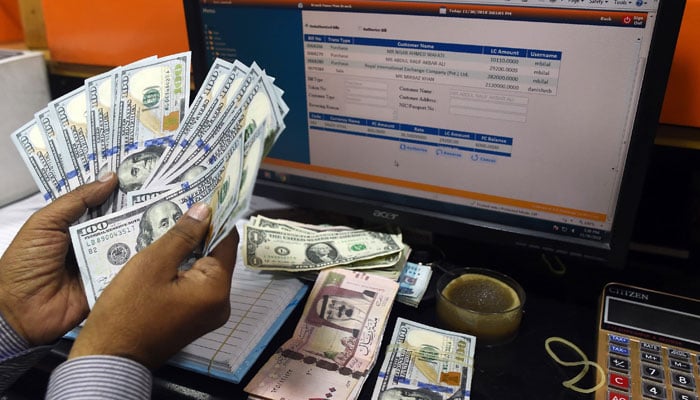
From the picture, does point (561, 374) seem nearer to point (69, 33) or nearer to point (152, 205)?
point (152, 205)

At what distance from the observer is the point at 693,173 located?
753 millimetres

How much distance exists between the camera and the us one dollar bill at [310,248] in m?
0.80

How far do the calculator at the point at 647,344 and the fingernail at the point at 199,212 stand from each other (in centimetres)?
46

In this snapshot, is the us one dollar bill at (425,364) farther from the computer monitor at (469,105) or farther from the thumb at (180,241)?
the thumb at (180,241)

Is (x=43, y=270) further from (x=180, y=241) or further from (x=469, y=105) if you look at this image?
(x=469, y=105)

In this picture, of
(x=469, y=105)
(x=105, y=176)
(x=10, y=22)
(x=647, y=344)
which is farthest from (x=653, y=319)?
(x=10, y=22)

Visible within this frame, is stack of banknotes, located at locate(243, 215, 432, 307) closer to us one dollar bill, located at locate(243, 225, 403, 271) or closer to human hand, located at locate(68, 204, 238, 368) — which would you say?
us one dollar bill, located at locate(243, 225, 403, 271)

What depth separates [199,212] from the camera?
57cm

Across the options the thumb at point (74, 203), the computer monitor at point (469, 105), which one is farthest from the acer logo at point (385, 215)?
the thumb at point (74, 203)

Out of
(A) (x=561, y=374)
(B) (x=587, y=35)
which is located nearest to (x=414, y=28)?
(B) (x=587, y=35)

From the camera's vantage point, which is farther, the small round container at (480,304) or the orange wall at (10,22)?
the orange wall at (10,22)

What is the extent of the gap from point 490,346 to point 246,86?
1.44 feet

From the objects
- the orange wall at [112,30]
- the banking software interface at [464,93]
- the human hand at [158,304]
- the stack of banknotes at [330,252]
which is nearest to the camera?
the human hand at [158,304]

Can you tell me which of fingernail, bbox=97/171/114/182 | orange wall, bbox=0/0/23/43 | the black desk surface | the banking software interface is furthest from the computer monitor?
orange wall, bbox=0/0/23/43
